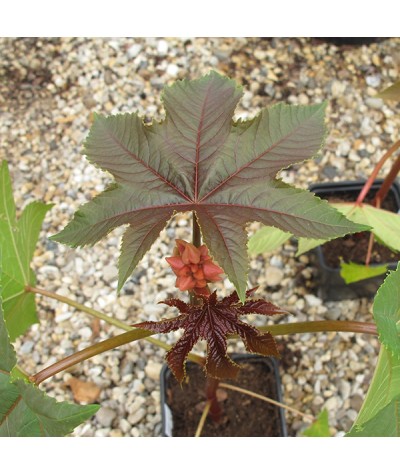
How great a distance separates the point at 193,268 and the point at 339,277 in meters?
0.96

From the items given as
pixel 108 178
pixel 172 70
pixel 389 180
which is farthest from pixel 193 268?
pixel 172 70

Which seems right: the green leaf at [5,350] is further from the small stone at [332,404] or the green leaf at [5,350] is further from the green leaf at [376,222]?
the small stone at [332,404]

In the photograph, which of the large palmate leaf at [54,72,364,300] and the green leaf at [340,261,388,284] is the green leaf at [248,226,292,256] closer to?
the green leaf at [340,261,388,284]

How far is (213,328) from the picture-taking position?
2.30 feet

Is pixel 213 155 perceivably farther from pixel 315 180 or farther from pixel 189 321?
pixel 315 180

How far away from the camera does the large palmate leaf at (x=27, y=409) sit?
2.03 feet

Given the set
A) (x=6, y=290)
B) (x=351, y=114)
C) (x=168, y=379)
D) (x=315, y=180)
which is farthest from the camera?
(x=351, y=114)

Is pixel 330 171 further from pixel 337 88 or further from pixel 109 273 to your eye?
pixel 109 273

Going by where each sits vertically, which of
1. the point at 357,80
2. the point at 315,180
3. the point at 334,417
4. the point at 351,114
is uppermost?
the point at 357,80

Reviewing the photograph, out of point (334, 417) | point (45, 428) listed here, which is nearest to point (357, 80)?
point (334, 417)

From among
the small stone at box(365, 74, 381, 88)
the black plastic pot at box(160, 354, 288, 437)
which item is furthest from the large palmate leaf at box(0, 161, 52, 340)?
the small stone at box(365, 74, 381, 88)

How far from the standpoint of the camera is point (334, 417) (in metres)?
1.54

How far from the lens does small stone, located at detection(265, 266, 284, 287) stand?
5.70 feet

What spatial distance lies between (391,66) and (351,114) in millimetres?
283
